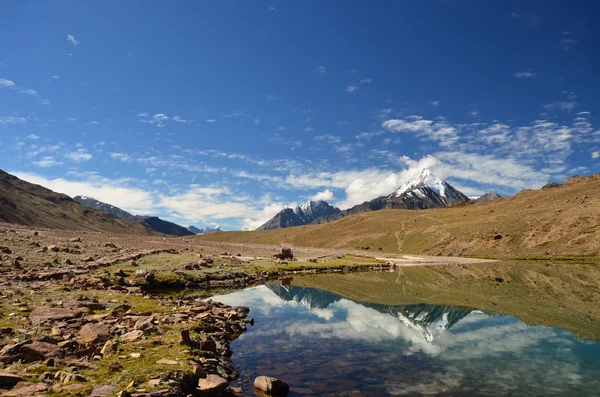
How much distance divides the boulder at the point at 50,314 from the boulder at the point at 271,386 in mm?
11634

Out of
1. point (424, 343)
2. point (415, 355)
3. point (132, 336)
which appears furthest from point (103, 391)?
point (424, 343)

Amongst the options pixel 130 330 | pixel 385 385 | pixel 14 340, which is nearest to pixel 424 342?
pixel 385 385

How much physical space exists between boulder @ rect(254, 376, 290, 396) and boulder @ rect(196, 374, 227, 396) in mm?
1687

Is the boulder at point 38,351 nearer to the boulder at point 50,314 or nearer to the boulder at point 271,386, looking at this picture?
the boulder at point 50,314

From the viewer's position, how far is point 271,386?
1567 cm

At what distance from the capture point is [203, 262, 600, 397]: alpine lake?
1734 centimetres

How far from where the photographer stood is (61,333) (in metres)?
17.2

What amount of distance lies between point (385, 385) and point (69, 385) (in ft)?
42.9

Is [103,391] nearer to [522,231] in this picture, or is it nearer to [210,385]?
[210,385]

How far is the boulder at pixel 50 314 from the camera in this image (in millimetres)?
18975

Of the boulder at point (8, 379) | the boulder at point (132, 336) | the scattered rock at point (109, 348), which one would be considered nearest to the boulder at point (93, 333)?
the boulder at point (132, 336)

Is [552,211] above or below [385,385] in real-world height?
above

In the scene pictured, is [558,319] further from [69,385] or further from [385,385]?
[69,385]

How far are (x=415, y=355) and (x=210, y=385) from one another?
42.8ft
